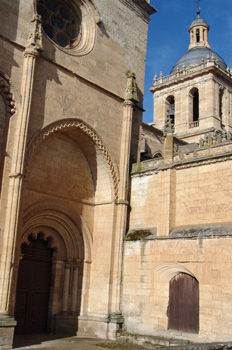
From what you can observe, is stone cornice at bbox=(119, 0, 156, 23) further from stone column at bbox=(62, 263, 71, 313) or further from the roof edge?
stone column at bbox=(62, 263, 71, 313)

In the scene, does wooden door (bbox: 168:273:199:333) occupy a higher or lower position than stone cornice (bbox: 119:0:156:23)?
lower

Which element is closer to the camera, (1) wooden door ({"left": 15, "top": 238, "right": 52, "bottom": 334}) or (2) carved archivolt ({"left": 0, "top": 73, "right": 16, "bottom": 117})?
(2) carved archivolt ({"left": 0, "top": 73, "right": 16, "bottom": 117})

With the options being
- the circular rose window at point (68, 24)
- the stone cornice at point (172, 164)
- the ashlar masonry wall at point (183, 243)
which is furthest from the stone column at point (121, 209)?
the circular rose window at point (68, 24)

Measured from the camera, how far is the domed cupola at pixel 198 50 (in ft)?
105

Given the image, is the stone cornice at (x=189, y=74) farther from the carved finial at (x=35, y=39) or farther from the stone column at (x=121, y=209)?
the carved finial at (x=35, y=39)

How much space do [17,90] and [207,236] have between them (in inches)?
264

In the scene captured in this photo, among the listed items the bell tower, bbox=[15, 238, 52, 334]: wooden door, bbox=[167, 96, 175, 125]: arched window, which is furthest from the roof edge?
bbox=[167, 96, 175, 125]: arched window

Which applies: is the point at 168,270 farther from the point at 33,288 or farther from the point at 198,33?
the point at 198,33

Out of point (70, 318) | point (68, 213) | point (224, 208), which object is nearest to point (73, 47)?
point (68, 213)

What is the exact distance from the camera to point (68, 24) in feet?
49.6

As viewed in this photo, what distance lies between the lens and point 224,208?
1218 centimetres

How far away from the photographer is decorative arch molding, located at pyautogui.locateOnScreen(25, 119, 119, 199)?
12.2 m

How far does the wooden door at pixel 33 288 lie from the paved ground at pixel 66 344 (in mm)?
532

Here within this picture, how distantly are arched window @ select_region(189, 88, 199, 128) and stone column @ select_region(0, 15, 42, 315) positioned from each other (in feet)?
62.0
